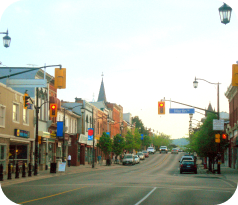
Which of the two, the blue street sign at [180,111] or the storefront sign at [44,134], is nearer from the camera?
the blue street sign at [180,111]

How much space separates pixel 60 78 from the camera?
65.5ft

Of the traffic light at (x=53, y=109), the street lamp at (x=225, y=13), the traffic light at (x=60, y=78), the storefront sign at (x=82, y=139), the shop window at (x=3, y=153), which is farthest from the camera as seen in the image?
the storefront sign at (x=82, y=139)

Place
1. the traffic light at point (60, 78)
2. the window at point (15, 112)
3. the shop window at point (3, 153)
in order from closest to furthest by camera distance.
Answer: the traffic light at point (60, 78)
the shop window at point (3, 153)
the window at point (15, 112)

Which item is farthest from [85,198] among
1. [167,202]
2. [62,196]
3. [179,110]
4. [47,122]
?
[47,122]

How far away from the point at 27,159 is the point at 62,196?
81.0 feet

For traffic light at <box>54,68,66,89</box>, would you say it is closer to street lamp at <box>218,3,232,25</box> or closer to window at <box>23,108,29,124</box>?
street lamp at <box>218,3,232,25</box>

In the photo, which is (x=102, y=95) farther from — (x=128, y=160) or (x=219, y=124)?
(x=219, y=124)

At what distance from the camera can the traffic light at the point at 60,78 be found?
64.8 ft

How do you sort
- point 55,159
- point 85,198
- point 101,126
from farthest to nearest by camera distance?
point 101,126
point 55,159
point 85,198

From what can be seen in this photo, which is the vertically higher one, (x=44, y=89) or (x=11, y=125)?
(x=44, y=89)

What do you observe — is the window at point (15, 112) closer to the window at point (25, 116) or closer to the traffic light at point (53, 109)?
the window at point (25, 116)

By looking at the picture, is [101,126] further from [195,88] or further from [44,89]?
[195,88]

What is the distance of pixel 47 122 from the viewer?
4641 cm

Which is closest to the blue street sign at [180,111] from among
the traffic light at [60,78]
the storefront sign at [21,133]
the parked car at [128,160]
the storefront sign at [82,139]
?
the storefront sign at [21,133]
